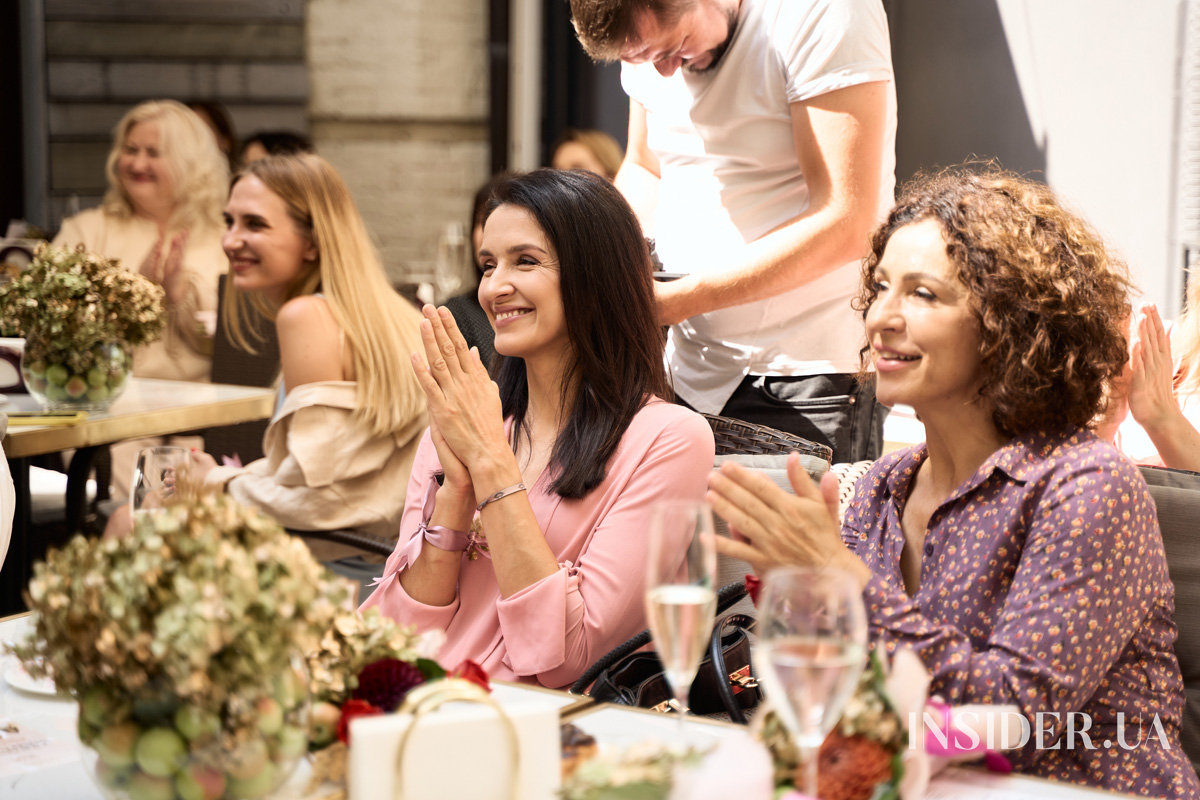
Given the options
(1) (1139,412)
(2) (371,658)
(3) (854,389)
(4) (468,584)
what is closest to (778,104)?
(3) (854,389)

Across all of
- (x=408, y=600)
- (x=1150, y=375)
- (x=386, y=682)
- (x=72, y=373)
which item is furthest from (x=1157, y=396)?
(x=72, y=373)

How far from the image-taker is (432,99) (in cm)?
596

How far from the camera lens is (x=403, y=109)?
5.96 m

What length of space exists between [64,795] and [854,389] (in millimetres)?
1679

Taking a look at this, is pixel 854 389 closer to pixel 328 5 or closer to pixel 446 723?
pixel 446 723

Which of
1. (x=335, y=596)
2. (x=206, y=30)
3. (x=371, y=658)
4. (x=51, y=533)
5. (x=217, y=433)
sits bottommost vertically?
(x=51, y=533)

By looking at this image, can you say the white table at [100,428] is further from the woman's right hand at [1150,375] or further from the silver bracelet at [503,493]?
the woman's right hand at [1150,375]

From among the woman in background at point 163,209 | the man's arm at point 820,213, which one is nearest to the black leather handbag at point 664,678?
the man's arm at point 820,213

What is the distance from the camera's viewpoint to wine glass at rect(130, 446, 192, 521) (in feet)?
4.93

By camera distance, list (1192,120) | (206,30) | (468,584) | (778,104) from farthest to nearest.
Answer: (206,30)
(1192,120)
(778,104)
(468,584)

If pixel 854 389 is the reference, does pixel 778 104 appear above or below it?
above

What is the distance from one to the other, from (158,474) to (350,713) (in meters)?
0.58

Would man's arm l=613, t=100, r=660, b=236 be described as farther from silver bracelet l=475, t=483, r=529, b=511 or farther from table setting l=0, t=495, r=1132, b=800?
table setting l=0, t=495, r=1132, b=800

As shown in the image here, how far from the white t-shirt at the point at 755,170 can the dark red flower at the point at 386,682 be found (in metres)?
1.35
